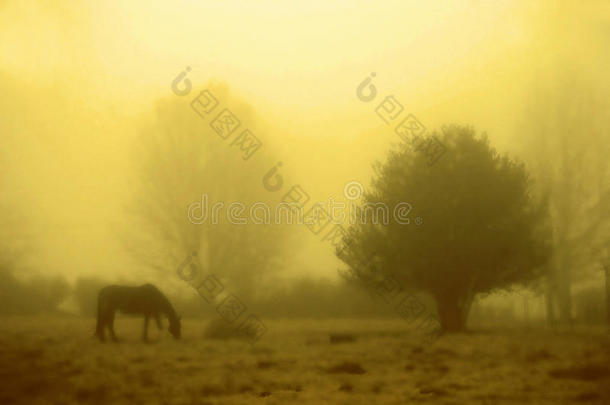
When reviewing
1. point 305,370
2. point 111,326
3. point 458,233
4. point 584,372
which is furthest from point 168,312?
point 584,372

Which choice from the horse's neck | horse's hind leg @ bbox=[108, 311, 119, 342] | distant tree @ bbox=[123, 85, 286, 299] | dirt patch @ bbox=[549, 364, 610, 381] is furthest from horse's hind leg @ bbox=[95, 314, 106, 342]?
dirt patch @ bbox=[549, 364, 610, 381]

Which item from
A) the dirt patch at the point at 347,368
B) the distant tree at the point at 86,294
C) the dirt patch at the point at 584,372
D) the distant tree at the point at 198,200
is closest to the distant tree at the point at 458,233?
the distant tree at the point at 198,200

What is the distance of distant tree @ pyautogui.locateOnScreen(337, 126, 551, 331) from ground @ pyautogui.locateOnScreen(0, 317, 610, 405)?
3.93 metres

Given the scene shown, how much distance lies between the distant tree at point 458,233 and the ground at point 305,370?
12.9 ft

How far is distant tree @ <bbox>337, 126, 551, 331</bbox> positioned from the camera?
87.0ft

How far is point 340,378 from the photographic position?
13.7m

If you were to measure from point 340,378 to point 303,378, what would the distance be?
2.74ft

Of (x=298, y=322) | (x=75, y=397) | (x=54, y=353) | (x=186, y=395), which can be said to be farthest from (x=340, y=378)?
(x=298, y=322)

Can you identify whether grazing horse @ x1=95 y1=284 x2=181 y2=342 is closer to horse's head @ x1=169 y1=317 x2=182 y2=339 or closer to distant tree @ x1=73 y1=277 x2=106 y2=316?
horse's head @ x1=169 y1=317 x2=182 y2=339

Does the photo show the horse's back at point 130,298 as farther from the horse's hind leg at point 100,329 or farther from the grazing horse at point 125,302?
the horse's hind leg at point 100,329

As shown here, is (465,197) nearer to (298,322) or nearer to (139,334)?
(298,322)

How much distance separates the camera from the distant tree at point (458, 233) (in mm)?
26531

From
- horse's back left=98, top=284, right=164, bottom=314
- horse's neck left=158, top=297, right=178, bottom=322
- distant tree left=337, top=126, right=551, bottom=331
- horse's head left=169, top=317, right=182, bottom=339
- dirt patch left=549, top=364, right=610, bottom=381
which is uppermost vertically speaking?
distant tree left=337, top=126, right=551, bottom=331

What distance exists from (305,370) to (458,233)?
13.6 m
